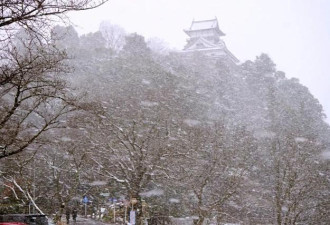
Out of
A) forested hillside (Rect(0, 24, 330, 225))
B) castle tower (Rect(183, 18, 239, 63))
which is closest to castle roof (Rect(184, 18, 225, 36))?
castle tower (Rect(183, 18, 239, 63))

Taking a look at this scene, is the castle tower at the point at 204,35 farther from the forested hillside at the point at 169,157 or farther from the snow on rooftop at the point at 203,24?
the forested hillside at the point at 169,157

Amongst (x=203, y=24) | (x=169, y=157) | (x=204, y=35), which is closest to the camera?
(x=169, y=157)

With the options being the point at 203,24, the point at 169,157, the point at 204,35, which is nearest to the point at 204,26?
the point at 203,24

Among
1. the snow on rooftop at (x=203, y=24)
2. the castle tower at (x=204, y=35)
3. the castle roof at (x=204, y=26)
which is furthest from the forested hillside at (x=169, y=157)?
the snow on rooftop at (x=203, y=24)

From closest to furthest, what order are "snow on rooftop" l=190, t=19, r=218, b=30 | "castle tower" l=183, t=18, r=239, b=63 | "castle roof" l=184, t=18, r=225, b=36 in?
"castle tower" l=183, t=18, r=239, b=63 → "castle roof" l=184, t=18, r=225, b=36 → "snow on rooftop" l=190, t=19, r=218, b=30

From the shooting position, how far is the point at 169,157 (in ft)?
61.0

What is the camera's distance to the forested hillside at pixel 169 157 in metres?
18.1

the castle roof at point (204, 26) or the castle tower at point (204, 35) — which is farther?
the castle roof at point (204, 26)

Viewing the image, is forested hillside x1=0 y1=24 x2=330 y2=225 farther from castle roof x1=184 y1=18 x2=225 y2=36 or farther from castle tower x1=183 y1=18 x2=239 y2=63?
castle roof x1=184 y1=18 x2=225 y2=36

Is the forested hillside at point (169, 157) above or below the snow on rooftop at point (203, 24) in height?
below

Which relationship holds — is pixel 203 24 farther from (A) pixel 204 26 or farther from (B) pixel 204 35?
(B) pixel 204 35

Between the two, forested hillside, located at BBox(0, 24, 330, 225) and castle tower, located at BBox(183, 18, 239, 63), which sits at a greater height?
castle tower, located at BBox(183, 18, 239, 63)

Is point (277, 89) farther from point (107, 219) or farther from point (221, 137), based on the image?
point (107, 219)

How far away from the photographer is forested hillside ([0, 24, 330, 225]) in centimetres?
1806
